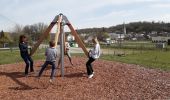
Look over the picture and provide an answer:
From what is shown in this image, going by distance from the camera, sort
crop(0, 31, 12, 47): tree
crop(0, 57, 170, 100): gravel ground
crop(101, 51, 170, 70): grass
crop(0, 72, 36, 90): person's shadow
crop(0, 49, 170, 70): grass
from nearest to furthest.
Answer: crop(0, 57, 170, 100): gravel ground, crop(0, 72, 36, 90): person's shadow, crop(101, 51, 170, 70): grass, crop(0, 49, 170, 70): grass, crop(0, 31, 12, 47): tree

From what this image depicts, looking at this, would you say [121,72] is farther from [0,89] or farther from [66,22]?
[0,89]

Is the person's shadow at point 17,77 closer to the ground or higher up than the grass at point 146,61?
higher up

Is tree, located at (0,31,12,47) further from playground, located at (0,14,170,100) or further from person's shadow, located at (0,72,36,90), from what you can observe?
playground, located at (0,14,170,100)

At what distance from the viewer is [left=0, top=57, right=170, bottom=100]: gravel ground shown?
1010cm

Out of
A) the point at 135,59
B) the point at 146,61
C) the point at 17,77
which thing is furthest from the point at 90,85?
the point at 135,59

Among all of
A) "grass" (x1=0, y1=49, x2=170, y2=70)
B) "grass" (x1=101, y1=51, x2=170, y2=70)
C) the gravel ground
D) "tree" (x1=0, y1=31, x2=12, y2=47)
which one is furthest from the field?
"tree" (x1=0, y1=31, x2=12, y2=47)

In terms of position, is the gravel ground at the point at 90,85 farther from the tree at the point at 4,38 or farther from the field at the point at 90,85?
the tree at the point at 4,38

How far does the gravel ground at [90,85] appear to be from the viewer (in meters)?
10.1

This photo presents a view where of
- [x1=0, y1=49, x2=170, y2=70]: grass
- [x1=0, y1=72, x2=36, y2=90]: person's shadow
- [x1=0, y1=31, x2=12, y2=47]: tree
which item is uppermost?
[x1=0, y1=31, x2=12, y2=47]: tree

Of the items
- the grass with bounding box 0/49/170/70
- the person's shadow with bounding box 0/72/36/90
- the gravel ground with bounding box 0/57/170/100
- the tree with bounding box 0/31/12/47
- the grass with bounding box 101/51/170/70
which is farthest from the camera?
the tree with bounding box 0/31/12/47

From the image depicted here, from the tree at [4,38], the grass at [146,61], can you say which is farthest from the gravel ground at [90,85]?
the tree at [4,38]

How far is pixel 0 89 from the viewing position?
10977 mm

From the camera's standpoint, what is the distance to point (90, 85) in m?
11.2

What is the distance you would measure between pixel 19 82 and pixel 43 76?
1.06 metres
